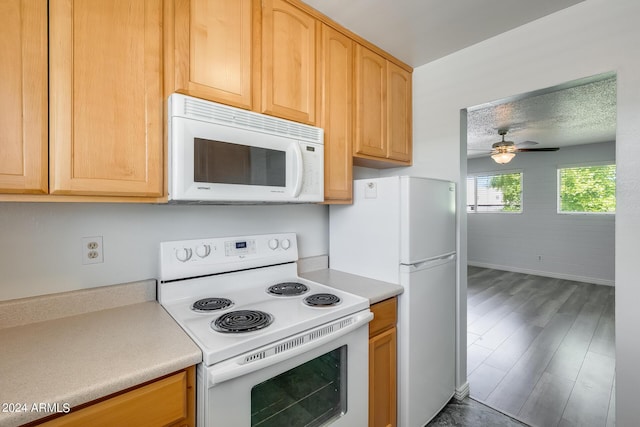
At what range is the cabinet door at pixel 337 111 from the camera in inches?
65.5

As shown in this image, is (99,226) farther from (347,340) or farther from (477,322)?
(477,322)

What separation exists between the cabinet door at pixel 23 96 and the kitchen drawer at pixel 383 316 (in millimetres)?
1430

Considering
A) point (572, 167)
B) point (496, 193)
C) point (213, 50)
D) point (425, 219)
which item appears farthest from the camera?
point (496, 193)

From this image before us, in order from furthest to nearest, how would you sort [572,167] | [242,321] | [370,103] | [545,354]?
[572,167] < [545,354] < [370,103] < [242,321]

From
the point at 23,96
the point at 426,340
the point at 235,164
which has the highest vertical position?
the point at 23,96

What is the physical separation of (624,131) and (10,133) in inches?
96.0

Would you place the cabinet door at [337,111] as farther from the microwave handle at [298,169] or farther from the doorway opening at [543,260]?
the doorway opening at [543,260]

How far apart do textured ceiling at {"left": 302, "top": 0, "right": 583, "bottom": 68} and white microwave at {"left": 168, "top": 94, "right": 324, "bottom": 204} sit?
0.71 meters

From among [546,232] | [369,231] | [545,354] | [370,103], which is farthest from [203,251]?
[546,232]

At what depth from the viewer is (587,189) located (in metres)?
5.08


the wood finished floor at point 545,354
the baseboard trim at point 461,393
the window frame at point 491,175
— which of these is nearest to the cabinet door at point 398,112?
the baseboard trim at point 461,393

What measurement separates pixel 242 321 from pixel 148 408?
38 centimetres

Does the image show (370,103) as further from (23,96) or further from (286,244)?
(23,96)

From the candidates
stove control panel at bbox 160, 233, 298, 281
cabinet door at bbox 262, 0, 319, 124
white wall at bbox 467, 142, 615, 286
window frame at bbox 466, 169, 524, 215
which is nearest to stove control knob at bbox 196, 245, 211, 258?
stove control panel at bbox 160, 233, 298, 281
